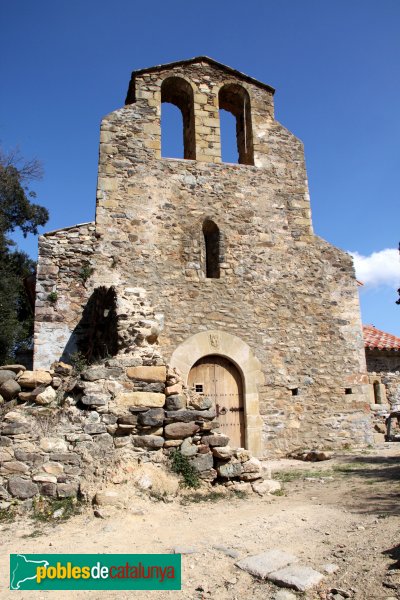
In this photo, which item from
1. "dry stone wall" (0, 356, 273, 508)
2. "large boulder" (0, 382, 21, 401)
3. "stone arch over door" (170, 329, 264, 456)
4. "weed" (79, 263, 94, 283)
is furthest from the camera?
"weed" (79, 263, 94, 283)

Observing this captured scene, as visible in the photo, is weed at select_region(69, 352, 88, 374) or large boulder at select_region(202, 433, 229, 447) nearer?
large boulder at select_region(202, 433, 229, 447)

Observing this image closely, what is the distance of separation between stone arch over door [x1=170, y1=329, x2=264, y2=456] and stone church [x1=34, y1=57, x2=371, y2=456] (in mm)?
22

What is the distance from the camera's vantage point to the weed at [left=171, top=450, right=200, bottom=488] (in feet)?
18.0

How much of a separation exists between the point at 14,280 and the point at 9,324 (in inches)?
87.4

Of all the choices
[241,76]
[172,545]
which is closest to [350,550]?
[172,545]

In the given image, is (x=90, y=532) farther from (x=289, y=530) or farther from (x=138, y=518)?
(x=289, y=530)

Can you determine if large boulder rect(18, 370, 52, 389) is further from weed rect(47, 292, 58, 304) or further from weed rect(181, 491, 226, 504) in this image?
weed rect(47, 292, 58, 304)

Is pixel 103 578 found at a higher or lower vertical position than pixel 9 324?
lower

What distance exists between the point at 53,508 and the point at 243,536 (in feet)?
6.38

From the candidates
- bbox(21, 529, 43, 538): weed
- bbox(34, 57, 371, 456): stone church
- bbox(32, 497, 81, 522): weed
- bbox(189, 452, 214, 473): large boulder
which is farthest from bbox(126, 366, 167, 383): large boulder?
bbox(34, 57, 371, 456): stone church

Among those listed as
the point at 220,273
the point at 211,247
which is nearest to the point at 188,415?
the point at 220,273

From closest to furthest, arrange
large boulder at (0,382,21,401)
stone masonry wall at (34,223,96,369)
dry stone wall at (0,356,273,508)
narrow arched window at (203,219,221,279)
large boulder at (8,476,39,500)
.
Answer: large boulder at (8,476,39,500) < dry stone wall at (0,356,273,508) < large boulder at (0,382,21,401) < stone masonry wall at (34,223,96,369) < narrow arched window at (203,219,221,279)

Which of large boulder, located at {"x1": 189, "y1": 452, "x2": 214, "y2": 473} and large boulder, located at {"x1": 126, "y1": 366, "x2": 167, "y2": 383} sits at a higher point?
large boulder, located at {"x1": 126, "y1": 366, "x2": 167, "y2": 383}

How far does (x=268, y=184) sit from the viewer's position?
35.7 ft
